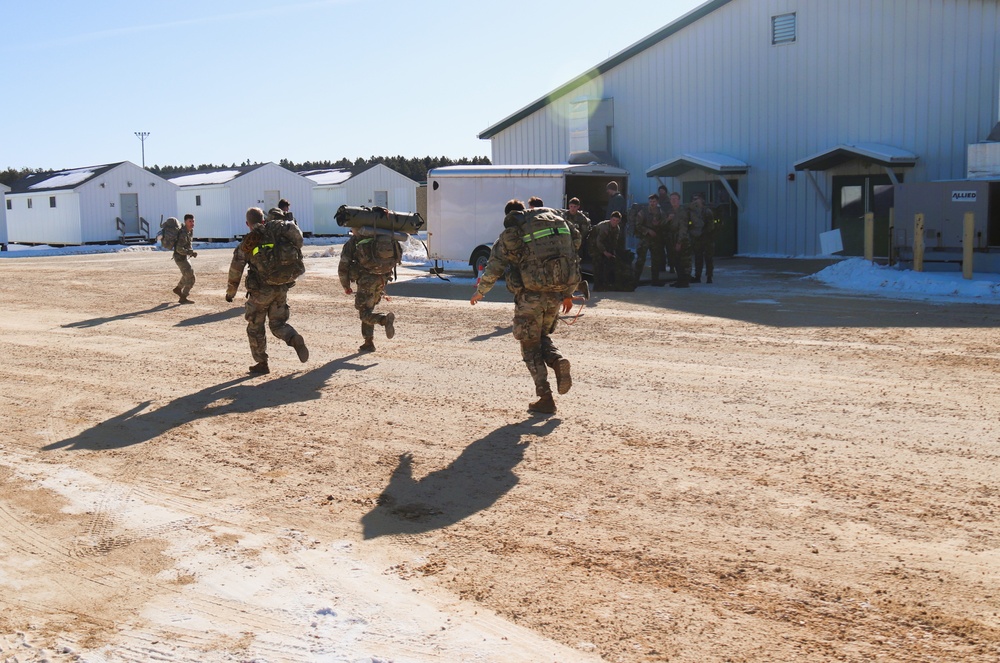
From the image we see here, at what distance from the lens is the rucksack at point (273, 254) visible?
9.86 meters

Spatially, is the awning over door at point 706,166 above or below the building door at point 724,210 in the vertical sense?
above

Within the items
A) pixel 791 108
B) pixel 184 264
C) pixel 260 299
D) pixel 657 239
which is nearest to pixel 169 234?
pixel 184 264

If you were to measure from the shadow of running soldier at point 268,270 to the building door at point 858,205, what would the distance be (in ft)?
53.4

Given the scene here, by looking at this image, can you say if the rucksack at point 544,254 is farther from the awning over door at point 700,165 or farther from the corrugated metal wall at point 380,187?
the corrugated metal wall at point 380,187

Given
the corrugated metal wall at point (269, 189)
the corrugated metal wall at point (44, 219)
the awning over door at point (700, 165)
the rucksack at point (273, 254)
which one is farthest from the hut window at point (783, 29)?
the corrugated metal wall at point (44, 219)

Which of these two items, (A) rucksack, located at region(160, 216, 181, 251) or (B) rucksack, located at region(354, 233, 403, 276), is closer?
(B) rucksack, located at region(354, 233, 403, 276)

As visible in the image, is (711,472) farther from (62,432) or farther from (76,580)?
(62,432)

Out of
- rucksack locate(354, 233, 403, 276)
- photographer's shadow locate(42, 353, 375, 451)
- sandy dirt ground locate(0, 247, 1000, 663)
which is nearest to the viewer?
sandy dirt ground locate(0, 247, 1000, 663)

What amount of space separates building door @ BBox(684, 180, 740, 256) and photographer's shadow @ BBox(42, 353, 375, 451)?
1672 centimetres

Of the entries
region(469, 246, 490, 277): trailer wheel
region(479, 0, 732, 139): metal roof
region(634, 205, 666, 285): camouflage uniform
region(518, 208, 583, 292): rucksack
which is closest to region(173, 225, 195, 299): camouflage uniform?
region(469, 246, 490, 277): trailer wheel

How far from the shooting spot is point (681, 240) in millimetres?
17734

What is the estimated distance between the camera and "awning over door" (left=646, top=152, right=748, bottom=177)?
24672 millimetres

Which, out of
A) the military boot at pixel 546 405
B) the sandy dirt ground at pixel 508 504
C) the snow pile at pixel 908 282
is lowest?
the sandy dirt ground at pixel 508 504

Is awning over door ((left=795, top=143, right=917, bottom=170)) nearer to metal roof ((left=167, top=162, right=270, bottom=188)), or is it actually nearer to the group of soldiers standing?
the group of soldiers standing
